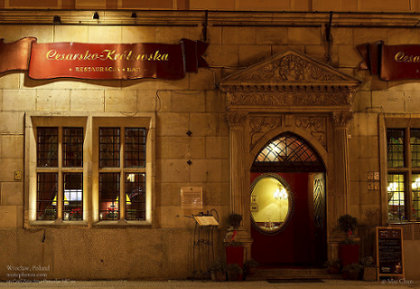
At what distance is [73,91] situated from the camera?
14.1 metres

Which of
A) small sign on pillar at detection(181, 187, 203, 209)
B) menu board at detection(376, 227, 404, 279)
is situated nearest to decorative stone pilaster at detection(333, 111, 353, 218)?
menu board at detection(376, 227, 404, 279)

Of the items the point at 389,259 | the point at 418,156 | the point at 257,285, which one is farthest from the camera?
the point at 418,156

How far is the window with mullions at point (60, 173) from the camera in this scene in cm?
1417

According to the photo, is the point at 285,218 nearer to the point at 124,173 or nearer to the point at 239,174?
the point at 239,174

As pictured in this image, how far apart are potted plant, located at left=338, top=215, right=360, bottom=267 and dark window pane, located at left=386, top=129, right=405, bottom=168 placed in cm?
227

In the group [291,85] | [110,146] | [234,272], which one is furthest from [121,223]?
[291,85]

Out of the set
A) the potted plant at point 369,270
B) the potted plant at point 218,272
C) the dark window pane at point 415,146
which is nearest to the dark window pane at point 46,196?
the potted plant at point 218,272

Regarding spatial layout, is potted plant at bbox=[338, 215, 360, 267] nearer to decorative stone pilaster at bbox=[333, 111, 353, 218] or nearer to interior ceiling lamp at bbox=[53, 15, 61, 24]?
decorative stone pilaster at bbox=[333, 111, 353, 218]

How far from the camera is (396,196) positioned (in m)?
14.9

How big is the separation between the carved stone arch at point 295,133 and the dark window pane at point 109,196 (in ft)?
11.4

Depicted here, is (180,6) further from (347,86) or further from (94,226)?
(94,226)

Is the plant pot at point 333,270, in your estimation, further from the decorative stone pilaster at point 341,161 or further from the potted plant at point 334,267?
the decorative stone pilaster at point 341,161

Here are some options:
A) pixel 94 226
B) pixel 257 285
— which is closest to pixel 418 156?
pixel 257 285

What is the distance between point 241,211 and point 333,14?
556cm
